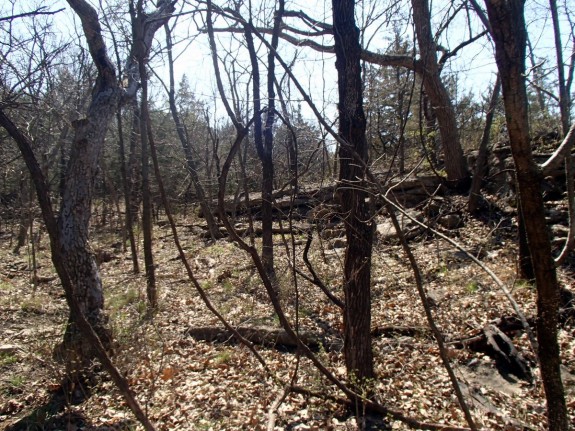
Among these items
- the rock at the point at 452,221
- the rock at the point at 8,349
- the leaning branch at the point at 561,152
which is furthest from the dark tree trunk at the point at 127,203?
the leaning branch at the point at 561,152

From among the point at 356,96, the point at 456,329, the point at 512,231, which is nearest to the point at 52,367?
the point at 356,96

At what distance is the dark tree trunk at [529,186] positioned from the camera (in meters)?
1.71

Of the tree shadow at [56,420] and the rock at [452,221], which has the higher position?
the rock at [452,221]

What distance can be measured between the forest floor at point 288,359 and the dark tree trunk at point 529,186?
62cm

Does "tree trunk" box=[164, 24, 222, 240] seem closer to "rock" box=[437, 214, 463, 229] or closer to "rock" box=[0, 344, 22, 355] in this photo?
"rock" box=[0, 344, 22, 355]

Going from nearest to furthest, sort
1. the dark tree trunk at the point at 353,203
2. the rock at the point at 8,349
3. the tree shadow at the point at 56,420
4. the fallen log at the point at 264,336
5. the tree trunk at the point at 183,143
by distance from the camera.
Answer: the tree trunk at the point at 183,143 < the dark tree trunk at the point at 353,203 < the tree shadow at the point at 56,420 < the fallen log at the point at 264,336 < the rock at the point at 8,349

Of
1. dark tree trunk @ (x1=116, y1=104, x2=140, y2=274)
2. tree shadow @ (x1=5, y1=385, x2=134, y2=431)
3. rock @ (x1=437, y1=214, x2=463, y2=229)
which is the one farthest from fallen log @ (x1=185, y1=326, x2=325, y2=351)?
rock @ (x1=437, y1=214, x2=463, y2=229)

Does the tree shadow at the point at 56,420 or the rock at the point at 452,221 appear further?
the rock at the point at 452,221

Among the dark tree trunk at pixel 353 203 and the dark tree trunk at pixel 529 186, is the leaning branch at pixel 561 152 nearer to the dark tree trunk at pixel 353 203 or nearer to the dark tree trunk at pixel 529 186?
the dark tree trunk at pixel 529 186

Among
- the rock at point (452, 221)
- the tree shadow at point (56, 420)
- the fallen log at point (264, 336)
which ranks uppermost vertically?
the rock at point (452, 221)

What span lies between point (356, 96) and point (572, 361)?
378 cm

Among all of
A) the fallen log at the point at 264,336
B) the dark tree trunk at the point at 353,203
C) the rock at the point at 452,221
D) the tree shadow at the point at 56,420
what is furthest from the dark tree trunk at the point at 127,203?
the rock at the point at 452,221

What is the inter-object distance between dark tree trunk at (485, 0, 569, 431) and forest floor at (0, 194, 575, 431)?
24.5 inches

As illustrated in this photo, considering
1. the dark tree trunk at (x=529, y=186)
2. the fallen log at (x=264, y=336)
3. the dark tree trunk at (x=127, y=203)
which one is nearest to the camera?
the dark tree trunk at (x=529, y=186)
